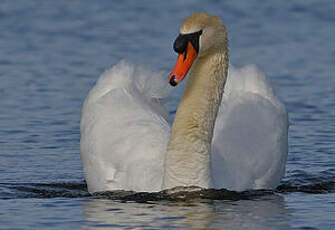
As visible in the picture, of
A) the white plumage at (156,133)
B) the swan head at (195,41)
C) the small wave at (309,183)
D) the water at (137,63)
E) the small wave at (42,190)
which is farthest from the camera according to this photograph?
the small wave at (309,183)

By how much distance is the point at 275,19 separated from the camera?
73.7 ft

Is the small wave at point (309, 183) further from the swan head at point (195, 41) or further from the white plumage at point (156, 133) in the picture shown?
the swan head at point (195, 41)

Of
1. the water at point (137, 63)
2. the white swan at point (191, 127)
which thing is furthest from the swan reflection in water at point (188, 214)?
the white swan at point (191, 127)

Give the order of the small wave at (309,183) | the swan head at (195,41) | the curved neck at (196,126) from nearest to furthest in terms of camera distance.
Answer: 1. the swan head at (195,41)
2. the curved neck at (196,126)
3. the small wave at (309,183)

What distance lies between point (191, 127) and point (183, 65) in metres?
0.91

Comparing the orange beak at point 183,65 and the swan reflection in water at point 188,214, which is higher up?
the orange beak at point 183,65

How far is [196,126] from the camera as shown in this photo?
9.93 meters

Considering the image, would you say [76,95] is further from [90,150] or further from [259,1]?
[259,1]

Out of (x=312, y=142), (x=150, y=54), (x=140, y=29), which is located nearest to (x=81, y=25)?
(x=140, y=29)

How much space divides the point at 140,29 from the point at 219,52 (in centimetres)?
1154

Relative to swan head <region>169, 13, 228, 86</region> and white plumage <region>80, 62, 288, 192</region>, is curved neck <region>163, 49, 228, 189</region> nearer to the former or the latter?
swan head <region>169, 13, 228, 86</region>

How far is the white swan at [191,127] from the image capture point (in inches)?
386

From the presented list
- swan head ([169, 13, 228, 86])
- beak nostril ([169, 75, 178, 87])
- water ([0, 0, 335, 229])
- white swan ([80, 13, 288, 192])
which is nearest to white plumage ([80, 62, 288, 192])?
white swan ([80, 13, 288, 192])

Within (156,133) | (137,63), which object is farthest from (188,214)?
(137,63)
